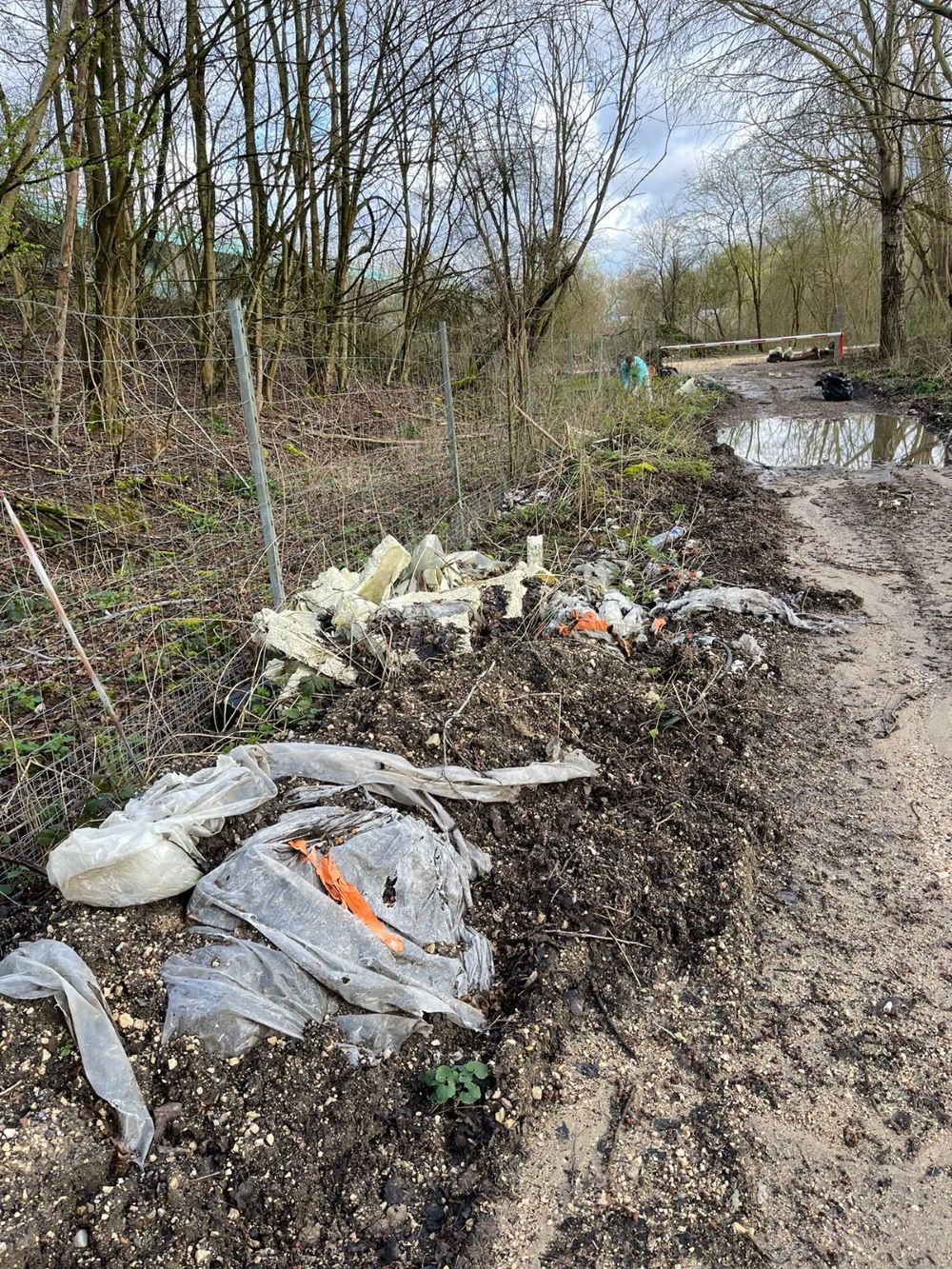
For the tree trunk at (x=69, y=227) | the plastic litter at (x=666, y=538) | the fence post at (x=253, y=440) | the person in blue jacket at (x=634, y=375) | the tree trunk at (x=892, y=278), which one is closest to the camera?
the fence post at (x=253, y=440)

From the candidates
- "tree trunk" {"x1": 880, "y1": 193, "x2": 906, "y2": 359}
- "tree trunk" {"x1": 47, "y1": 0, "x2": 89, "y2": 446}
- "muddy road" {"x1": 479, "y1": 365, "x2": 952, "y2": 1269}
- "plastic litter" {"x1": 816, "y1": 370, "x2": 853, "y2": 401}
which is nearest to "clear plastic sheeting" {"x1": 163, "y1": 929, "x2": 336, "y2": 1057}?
"muddy road" {"x1": 479, "y1": 365, "x2": 952, "y2": 1269}

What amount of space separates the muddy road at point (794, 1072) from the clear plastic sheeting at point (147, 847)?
1223 millimetres

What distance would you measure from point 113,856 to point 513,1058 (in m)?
1.22

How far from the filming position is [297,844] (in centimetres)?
232

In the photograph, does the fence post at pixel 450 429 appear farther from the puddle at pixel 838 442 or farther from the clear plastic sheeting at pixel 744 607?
the puddle at pixel 838 442

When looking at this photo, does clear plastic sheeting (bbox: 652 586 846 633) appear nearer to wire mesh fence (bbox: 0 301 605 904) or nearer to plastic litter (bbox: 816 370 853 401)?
wire mesh fence (bbox: 0 301 605 904)

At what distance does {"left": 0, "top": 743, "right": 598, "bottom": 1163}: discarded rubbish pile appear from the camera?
192 centimetres

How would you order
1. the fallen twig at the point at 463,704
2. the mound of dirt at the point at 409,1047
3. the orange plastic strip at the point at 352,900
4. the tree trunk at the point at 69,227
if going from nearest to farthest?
the mound of dirt at the point at 409,1047, the orange plastic strip at the point at 352,900, the fallen twig at the point at 463,704, the tree trunk at the point at 69,227

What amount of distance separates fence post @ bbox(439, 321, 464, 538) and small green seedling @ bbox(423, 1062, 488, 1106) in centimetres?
484

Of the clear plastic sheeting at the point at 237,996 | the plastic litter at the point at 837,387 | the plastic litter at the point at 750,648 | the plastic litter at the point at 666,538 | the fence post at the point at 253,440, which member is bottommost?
the clear plastic sheeting at the point at 237,996

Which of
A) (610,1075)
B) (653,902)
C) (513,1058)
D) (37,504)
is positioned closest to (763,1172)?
(610,1075)

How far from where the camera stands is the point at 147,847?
215 cm

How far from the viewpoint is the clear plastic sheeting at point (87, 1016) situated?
1.73 m

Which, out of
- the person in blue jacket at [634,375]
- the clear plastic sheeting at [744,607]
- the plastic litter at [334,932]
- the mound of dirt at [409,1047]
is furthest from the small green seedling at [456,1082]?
the person in blue jacket at [634,375]
